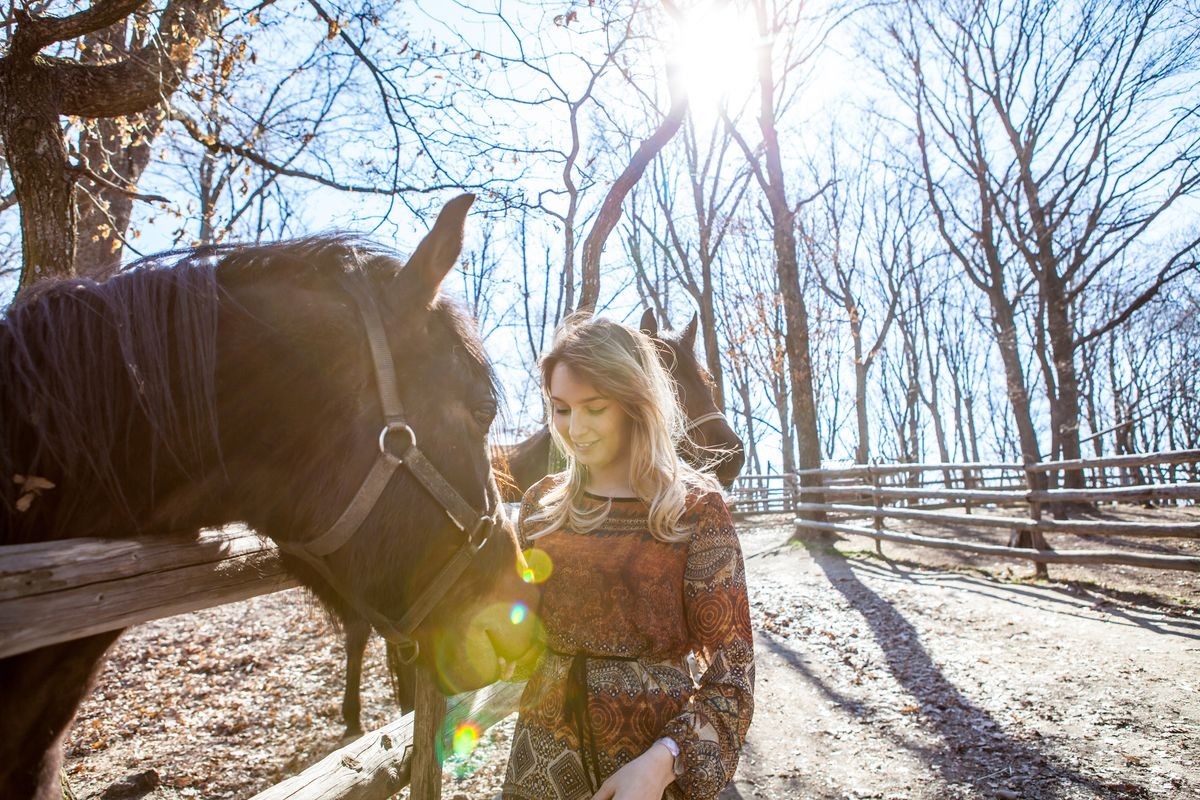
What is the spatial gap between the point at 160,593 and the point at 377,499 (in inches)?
23.1

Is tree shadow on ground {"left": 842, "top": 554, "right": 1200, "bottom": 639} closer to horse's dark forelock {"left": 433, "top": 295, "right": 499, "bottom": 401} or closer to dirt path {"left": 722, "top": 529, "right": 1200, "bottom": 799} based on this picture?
dirt path {"left": 722, "top": 529, "right": 1200, "bottom": 799}

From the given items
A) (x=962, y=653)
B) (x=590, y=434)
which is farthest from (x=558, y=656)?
(x=962, y=653)

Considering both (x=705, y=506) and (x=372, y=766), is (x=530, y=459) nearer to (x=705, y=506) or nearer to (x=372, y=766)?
(x=372, y=766)

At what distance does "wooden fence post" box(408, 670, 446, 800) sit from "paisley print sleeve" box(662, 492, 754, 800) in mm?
1516

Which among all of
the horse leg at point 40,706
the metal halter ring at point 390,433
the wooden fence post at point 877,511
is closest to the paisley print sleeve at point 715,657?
→ the metal halter ring at point 390,433

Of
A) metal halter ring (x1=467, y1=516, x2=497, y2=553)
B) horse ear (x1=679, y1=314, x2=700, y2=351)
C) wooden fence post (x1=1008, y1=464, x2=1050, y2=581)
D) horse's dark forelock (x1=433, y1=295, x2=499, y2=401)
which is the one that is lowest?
wooden fence post (x1=1008, y1=464, x2=1050, y2=581)

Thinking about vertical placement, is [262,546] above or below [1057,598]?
above

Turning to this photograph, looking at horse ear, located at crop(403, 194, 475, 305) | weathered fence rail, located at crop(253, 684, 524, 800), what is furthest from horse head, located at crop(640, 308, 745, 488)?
horse ear, located at crop(403, 194, 475, 305)

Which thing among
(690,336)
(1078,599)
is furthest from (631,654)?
(1078,599)

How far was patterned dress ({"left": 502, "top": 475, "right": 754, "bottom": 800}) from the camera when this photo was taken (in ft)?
5.00

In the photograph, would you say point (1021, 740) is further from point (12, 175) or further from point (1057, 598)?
point (12, 175)

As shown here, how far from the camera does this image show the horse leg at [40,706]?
1332mm

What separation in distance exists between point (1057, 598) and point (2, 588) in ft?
30.7

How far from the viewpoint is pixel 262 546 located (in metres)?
1.99
